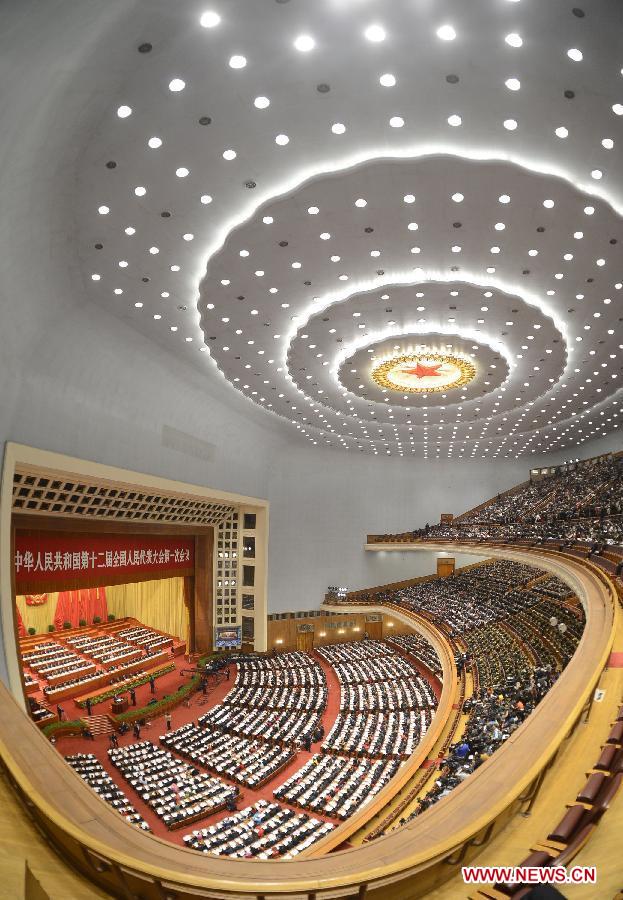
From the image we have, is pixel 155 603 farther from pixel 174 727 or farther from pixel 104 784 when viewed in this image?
pixel 104 784

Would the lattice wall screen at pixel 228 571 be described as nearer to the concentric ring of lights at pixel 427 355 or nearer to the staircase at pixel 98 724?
the staircase at pixel 98 724

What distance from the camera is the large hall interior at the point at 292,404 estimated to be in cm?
352

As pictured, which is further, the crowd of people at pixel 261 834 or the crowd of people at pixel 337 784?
the crowd of people at pixel 337 784

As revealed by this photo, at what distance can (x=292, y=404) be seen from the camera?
19.7 meters

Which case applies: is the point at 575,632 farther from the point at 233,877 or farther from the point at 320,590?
the point at 320,590

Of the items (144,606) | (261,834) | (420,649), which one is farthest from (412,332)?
(144,606)

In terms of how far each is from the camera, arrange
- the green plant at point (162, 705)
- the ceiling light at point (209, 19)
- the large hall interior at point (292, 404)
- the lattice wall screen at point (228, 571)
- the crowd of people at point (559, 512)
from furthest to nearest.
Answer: the lattice wall screen at point (228, 571) → the green plant at point (162, 705) → the crowd of people at point (559, 512) → the ceiling light at point (209, 19) → the large hall interior at point (292, 404)

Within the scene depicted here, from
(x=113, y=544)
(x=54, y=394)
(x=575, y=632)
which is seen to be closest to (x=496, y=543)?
(x=575, y=632)

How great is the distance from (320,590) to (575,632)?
17.3 m

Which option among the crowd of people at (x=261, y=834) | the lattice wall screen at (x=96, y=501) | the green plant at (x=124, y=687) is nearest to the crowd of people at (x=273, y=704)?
the green plant at (x=124, y=687)

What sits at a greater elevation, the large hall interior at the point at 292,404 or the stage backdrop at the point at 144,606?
the large hall interior at the point at 292,404

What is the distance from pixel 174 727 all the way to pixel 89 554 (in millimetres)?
6549

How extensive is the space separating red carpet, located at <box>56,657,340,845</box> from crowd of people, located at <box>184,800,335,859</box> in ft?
1.96

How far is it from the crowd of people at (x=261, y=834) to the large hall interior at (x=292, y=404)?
0.33ft
